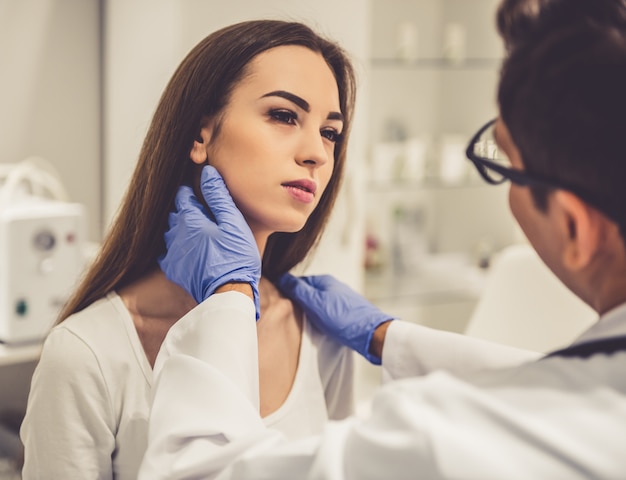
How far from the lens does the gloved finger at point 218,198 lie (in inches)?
45.7

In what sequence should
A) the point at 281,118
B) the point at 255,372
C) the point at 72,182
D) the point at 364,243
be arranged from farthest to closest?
the point at 364,243 < the point at 72,182 < the point at 281,118 < the point at 255,372

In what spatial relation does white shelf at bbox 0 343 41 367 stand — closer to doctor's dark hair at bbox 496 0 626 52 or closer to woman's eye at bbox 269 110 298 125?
woman's eye at bbox 269 110 298 125

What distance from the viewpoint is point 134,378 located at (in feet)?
3.85

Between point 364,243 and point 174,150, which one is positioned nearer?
point 174,150

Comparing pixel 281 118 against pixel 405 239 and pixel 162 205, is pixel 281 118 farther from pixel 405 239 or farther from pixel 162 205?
pixel 405 239

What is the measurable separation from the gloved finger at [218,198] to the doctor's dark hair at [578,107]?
467 mm

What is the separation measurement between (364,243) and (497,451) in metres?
2.64

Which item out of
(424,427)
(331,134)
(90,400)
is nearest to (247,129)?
(331,134)

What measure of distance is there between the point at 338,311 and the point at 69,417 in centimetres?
48


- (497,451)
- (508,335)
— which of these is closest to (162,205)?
(497,451)

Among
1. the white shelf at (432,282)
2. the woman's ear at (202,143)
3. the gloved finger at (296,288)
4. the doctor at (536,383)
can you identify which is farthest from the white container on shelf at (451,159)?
the doctor at (536,383)

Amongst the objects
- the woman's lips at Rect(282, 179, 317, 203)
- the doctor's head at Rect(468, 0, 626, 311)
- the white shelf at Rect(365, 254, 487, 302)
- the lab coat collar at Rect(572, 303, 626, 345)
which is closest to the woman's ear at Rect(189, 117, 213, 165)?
the woman's lips at Rect(282, 179, 317, 203)

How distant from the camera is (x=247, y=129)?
1.20m

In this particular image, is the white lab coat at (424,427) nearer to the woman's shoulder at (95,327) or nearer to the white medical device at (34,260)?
the woman's shoulder at (95,327)
